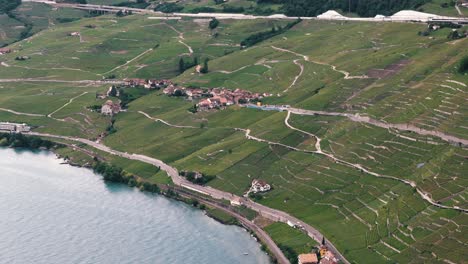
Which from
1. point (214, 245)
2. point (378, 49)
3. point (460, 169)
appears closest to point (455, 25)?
point (378, 49)

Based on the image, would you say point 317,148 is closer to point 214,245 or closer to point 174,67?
point 214,245

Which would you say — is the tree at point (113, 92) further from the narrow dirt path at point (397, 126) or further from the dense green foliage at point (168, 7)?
the dense green foliage at point (168, 7)

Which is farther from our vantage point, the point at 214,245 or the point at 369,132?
the point at 369,132

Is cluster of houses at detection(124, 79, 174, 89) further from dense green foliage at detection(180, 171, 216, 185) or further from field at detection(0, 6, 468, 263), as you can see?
dense green foliage at detection(180, 171, 216, 185)

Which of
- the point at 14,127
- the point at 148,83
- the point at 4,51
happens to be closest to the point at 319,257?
the point at 14,127

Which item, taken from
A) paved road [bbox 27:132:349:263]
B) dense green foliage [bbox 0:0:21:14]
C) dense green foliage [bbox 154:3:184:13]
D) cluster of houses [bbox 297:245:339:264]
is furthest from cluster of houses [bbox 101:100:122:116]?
dense green foliage [bbox 0:0:21:14]

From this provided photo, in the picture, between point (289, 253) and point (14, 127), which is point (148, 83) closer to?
point (14, 127)
